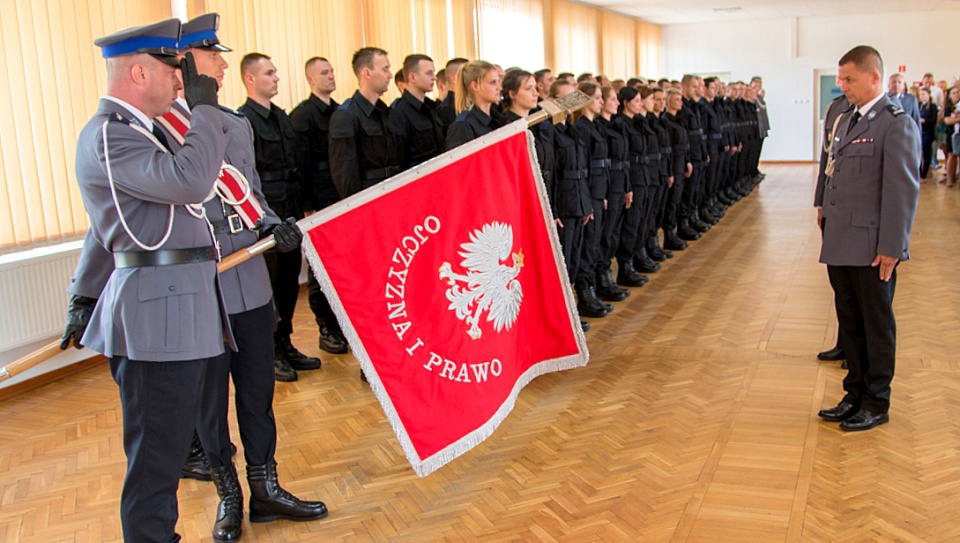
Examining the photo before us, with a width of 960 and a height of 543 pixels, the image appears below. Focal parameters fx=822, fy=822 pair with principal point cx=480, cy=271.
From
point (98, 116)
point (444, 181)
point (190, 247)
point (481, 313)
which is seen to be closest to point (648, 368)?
point (481, 313)

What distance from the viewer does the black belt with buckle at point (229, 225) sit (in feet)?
8.72

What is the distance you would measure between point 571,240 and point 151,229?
3500 millimetres

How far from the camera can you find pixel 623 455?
11.2 feet

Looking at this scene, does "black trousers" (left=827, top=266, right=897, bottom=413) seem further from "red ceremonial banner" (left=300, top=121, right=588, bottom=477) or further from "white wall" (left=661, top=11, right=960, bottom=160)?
"white wall" (left=661, top=11, right=960, bottom=160)

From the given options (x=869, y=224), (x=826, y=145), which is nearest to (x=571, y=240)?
(x=826, y=145)

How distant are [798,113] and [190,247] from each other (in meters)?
18.4

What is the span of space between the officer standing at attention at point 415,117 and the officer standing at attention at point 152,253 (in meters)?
2.98

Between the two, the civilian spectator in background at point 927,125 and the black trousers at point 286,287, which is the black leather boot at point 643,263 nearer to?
the black trousers at point 286,287

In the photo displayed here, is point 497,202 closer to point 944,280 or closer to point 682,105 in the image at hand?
point 944,280

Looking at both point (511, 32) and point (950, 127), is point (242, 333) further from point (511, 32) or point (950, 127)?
point (950, 127)

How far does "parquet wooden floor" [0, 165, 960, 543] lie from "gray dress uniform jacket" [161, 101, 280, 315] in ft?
2.83

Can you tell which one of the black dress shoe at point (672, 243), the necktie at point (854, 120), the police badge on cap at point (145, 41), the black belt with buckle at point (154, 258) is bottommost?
the black dress shoe at point (672, 243)

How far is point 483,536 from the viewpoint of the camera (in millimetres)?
2803

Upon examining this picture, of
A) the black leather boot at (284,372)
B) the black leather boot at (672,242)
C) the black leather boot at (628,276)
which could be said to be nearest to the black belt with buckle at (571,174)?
the black leather boot at (628,276)
